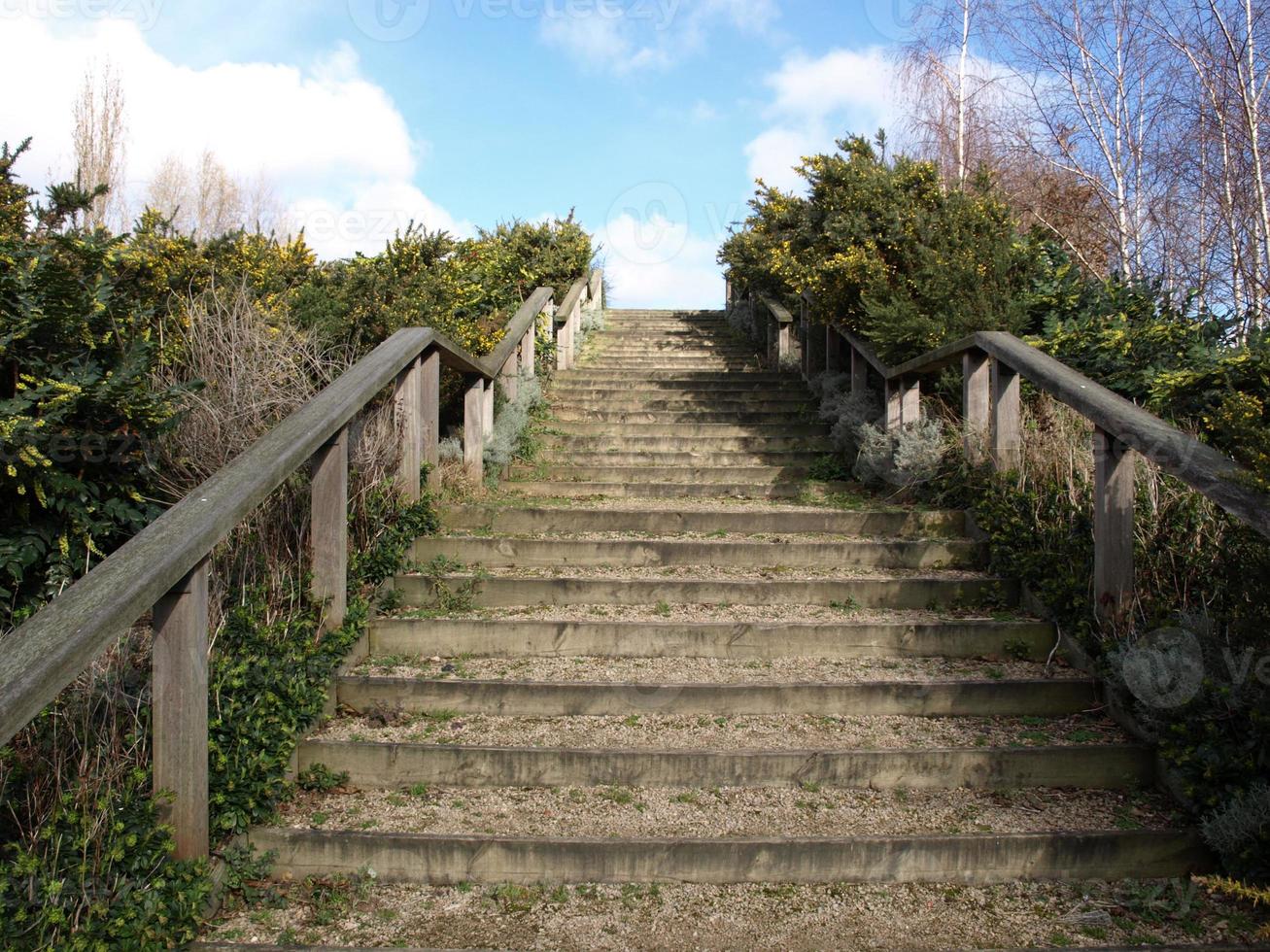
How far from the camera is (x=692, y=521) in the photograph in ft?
16.8

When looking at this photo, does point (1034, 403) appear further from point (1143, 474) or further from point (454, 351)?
point (454, 351)

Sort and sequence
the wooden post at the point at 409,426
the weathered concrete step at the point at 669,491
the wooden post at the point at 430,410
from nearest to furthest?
the wooden post at the point at 409,426, the wooden post at the point at 430,410, the weathered concrete step at the point at 669,491

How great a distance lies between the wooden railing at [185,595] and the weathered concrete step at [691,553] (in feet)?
3.03

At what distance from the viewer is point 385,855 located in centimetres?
271

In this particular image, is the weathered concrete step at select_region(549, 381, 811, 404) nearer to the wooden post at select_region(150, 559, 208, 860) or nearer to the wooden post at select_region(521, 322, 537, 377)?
the wooden post at select_region(521, 322, 537, 377)

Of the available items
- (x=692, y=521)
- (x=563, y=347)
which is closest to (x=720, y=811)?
(x=692, y=521)

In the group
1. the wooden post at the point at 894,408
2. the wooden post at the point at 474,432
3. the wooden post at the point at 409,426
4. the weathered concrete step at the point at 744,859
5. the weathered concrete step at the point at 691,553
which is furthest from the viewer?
the wooden post at the point at 894,408

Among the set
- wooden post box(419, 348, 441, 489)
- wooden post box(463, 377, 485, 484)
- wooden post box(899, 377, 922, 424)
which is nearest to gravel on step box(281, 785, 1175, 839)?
wooden post box(419, 348, 441, 489)

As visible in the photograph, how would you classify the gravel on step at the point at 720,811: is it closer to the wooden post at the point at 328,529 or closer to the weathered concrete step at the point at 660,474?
the wooden post at the point at 328,529

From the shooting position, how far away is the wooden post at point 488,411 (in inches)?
243

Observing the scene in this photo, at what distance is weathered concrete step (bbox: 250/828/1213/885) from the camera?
8.86 ft

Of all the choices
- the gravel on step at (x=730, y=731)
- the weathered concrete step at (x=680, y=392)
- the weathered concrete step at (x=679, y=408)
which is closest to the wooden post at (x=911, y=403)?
the weathered concrete step at (x=679, y=408)

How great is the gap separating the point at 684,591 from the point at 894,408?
8.67 feet

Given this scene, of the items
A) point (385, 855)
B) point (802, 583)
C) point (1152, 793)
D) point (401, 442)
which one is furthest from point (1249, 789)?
point (401, 442)
